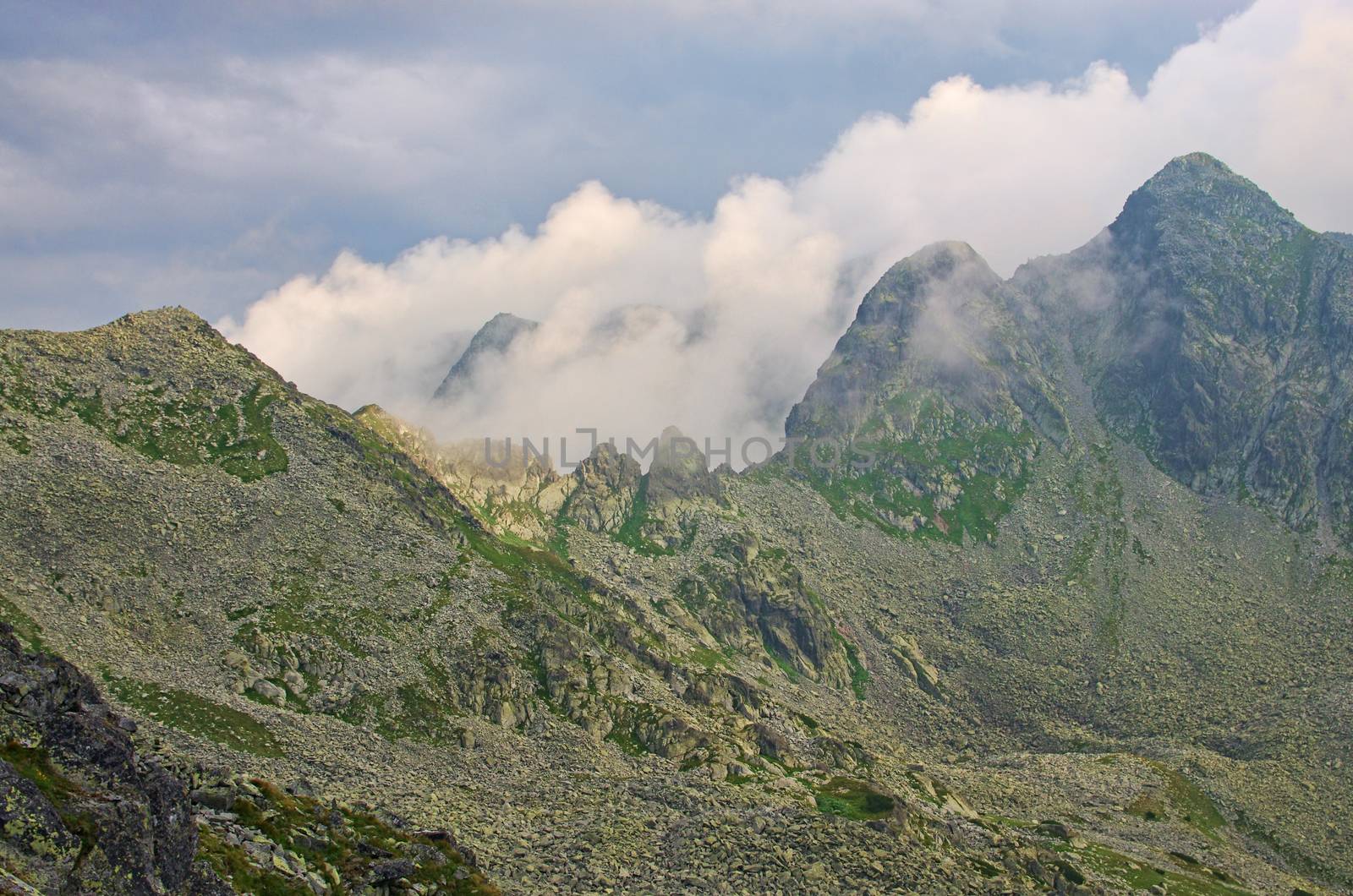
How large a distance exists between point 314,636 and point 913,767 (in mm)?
82812

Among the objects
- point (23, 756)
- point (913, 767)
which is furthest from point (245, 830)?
point (913, 767)

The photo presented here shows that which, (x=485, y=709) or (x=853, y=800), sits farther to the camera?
(x=485, y=709)

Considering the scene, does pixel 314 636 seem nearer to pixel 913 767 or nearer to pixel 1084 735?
pixel 913 767

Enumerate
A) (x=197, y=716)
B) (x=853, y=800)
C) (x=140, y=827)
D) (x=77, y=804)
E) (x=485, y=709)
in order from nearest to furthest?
(x=77, y=804) < (x=140, y=827) < (x=197, y=716) < (x=853, y=800) < (x=485, y=709)

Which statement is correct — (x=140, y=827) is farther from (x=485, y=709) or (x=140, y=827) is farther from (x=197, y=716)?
(x=485, y=709)

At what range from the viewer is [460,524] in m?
156

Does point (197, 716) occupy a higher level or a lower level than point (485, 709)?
lower

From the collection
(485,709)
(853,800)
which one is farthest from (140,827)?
(485,709)

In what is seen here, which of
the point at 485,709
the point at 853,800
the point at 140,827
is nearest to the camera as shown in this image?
the point at 140,827

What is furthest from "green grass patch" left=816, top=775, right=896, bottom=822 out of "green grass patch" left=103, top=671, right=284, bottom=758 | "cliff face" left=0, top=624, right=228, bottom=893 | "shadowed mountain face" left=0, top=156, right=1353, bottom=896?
"cliff face" left=0, top=624, right=228, bottom=893

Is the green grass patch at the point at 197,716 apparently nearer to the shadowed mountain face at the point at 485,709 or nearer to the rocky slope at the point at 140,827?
the shadowed mountain face at the point at 485,709

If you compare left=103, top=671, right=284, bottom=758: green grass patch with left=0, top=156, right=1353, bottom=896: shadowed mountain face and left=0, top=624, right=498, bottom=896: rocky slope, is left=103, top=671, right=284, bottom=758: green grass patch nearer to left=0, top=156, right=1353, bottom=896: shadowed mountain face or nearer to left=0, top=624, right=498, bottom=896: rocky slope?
left=0, top=156, right=1353, bottom=896: shadowed mountain face

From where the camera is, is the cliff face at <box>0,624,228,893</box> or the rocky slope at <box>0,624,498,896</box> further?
the rocky slope at <box>0,624,498,896</box>

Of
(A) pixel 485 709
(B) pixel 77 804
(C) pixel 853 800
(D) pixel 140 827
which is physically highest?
(C) pixel 853 800
